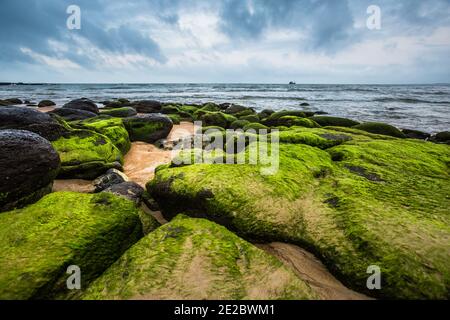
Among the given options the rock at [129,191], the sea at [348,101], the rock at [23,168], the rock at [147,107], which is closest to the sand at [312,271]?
the rock at [129,191]

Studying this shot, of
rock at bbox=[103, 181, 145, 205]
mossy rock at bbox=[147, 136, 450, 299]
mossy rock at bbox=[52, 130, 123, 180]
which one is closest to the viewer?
mossy rock at bbox=[147, 136, 450, 299]

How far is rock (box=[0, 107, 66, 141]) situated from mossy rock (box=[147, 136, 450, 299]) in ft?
9.68

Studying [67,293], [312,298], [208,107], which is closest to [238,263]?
[312,298]

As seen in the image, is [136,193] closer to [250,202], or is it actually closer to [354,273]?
[250,202]

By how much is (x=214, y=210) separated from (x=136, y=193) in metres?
1.53

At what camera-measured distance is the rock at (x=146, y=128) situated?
848 centimetres

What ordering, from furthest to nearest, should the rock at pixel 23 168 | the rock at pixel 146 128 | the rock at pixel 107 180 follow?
1. the rock at pixel 146 128
2. the rock at pixel 107 180
3. the rock at pixel 23 168

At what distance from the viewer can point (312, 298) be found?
2.03 meters

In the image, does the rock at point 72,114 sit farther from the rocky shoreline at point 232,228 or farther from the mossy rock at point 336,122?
the mossy rock at point 336,122

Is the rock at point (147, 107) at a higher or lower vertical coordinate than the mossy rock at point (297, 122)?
higher

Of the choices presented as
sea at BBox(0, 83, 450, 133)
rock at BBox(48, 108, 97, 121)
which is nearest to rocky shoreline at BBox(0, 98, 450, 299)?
rock at BBox(48, 108, 97, 121)

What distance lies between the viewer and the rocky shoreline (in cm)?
210

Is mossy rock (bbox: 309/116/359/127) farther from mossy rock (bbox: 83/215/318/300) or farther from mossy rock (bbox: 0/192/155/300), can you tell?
mossy rock (bbox: 0/192/155/300)

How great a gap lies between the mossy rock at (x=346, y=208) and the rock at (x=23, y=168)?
1352 mm
